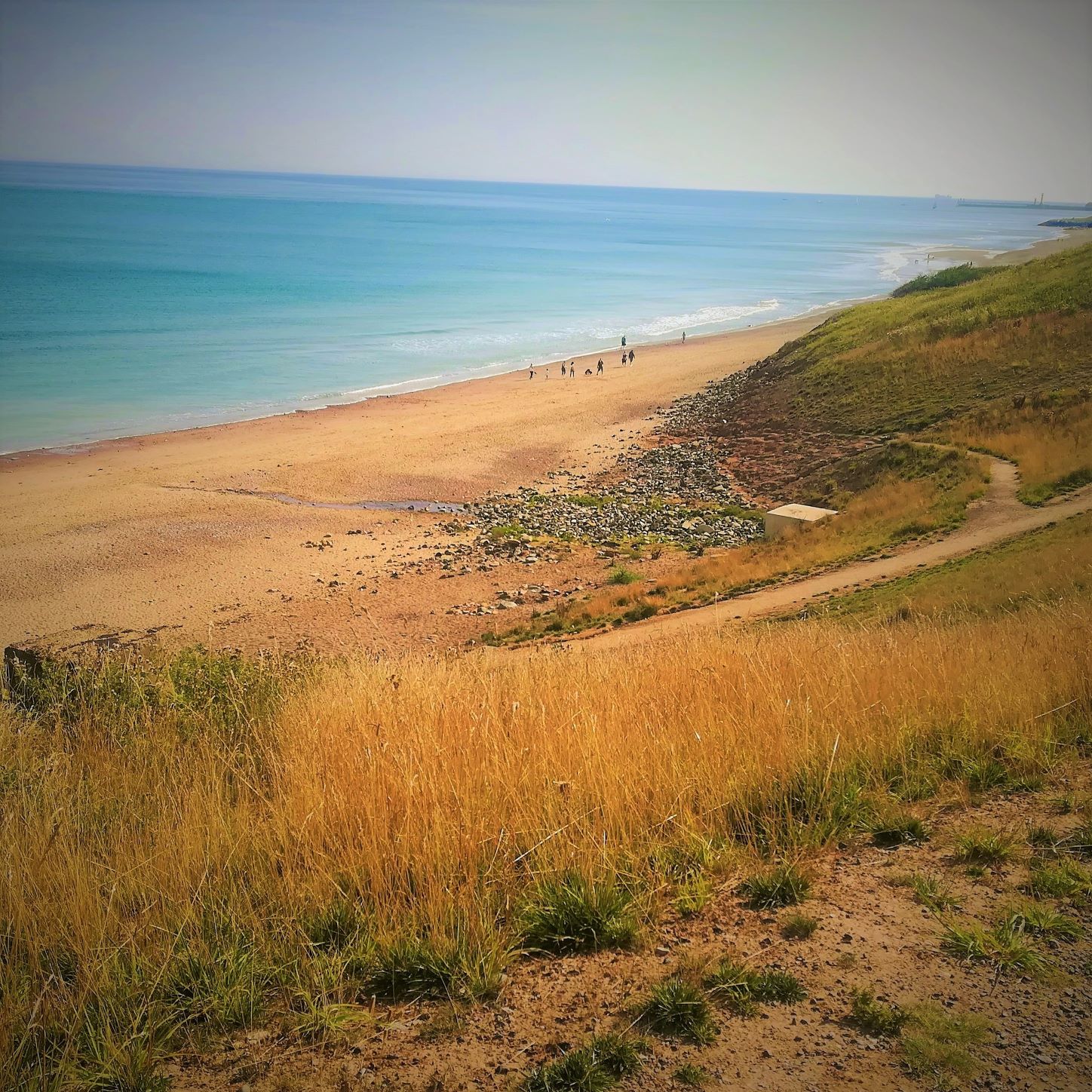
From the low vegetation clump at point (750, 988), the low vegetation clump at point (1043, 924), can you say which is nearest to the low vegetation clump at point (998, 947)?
the low vegetation clump at point (1043, 924)

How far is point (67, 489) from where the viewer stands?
31.5 m

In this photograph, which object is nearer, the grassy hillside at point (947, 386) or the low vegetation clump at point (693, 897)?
the low vegetation clump at point (693, 897)

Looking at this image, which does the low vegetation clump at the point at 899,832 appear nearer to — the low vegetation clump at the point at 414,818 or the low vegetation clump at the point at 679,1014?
the low vegetation clump at the point at 414,818

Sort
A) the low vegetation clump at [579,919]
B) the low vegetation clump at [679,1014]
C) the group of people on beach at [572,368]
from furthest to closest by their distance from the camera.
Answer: the group of people on beach at [572,368], the low vegetation clump at [579,919], the low vegetation clump at [679,1014]

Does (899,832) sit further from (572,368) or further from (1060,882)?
(572,368)

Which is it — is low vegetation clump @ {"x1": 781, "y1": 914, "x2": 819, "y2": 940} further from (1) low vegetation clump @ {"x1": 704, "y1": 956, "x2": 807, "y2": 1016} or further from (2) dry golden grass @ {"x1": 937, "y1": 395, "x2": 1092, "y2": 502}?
(2) dry golden grass @ {"x1": 937, "y1": 395, "x2": 1092, "y2": 502}

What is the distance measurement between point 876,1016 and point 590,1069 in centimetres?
115

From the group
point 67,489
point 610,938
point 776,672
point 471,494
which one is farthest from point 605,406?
point 610,938

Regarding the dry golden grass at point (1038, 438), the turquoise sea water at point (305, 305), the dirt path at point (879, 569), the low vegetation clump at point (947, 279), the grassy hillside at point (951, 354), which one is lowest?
the dirt path at point (879, 569)

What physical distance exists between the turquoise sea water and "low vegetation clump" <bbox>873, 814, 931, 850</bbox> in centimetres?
4070

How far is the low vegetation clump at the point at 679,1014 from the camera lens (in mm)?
3188

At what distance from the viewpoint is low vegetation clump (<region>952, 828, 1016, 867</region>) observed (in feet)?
13.9

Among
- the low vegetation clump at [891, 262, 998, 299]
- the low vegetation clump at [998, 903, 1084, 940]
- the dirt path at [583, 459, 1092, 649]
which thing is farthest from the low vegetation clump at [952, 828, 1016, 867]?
the low vegetation clump at [891, 262, 998, 299]

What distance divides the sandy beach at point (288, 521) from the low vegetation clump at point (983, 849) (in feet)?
42.2
